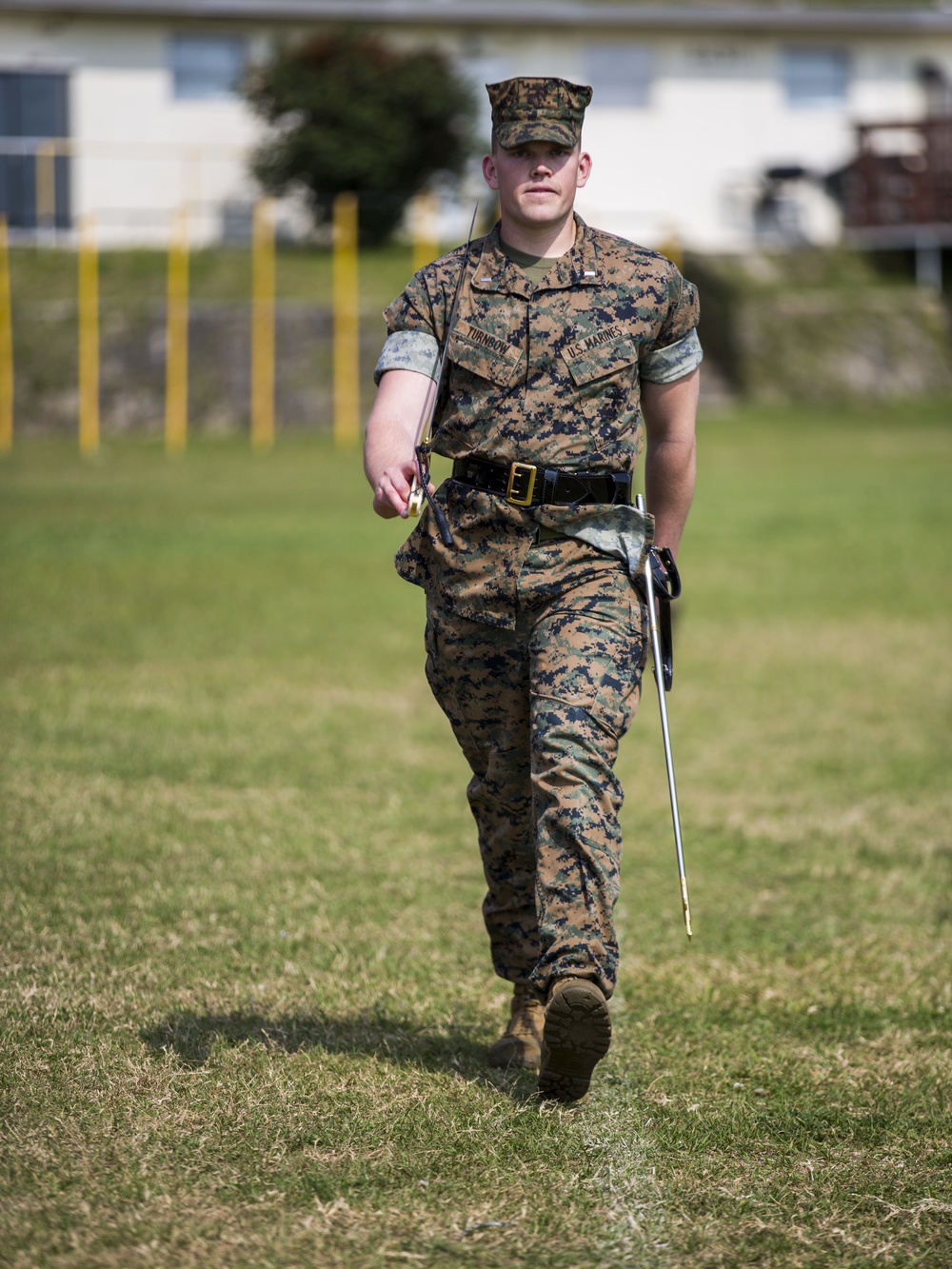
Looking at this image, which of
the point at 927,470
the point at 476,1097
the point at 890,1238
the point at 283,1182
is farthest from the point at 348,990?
the point at 927,470

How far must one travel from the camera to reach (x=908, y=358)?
1216 inches

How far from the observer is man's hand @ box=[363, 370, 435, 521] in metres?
3.71

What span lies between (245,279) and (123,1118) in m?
25.7

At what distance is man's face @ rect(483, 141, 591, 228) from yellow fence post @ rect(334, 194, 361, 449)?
2227cm

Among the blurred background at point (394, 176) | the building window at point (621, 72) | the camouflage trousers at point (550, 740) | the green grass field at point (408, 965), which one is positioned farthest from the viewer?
the building window at point (621, 72)

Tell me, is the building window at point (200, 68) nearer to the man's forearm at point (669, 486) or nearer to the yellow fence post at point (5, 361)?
the yellow fence post at point (5, 361)

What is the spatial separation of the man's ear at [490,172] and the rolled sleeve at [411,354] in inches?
17.0

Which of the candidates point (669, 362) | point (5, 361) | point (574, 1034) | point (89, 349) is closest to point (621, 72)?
point (89, 349)

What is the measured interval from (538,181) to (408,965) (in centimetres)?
249

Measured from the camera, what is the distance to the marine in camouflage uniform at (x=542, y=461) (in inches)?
154

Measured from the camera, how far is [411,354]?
3.98 meters

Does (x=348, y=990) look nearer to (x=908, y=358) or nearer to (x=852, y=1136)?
(x=852, y=1136)

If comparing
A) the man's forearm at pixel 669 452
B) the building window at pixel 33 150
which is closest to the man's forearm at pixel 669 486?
the man's forearm at pixel 669 452

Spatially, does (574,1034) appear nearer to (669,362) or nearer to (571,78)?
(669,362)
